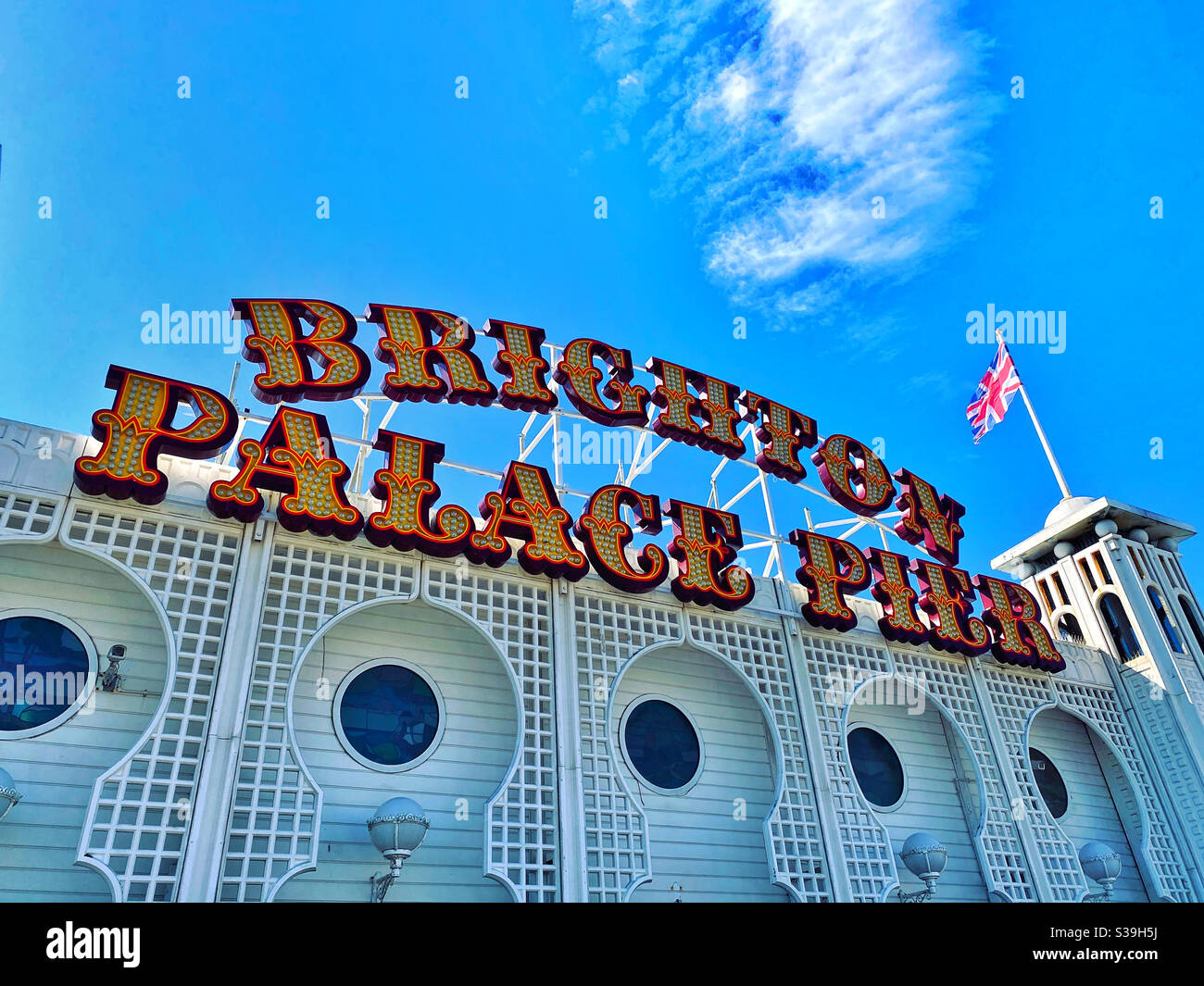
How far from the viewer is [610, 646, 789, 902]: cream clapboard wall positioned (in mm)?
13609

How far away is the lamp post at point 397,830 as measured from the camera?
34.4 feet

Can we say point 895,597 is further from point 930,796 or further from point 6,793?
point 6,793

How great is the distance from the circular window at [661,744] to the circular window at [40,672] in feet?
25.8

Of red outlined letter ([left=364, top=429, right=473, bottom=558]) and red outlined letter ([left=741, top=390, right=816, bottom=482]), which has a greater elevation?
red outlined letter ([left=741, top=390, right=816, bottom=482])

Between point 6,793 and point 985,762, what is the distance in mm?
15745

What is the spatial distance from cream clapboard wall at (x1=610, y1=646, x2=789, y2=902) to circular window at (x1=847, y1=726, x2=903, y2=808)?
2.35m

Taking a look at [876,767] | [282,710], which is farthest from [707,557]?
[282,710]

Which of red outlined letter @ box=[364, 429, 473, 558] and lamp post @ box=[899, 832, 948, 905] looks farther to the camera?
lamp post @ box=[899, 832, 948, 905]

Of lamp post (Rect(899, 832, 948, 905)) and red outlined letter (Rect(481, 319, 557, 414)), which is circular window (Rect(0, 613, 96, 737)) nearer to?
red outlined letter (Rect(481, 319, 557, 414))

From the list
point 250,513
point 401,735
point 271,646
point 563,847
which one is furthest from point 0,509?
point 563,847

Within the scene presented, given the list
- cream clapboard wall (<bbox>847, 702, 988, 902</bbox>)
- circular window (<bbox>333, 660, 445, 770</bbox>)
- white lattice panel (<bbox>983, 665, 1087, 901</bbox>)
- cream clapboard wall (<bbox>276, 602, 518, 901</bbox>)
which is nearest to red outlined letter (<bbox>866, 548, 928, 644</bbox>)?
cream clapboard wall (<bbox>847, 702, 988, 902</bbox>)

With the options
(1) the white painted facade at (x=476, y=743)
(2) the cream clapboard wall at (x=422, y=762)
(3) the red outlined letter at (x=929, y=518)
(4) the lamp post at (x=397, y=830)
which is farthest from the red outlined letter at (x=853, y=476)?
(4) the lamp post at (x=397, y=830)

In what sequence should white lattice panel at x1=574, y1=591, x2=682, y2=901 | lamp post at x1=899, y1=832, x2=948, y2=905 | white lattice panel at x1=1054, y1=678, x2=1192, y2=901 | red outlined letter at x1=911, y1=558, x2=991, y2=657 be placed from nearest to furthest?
white lattice panel at x1=574, y1=591, x2=682, y2=901, lamp post at x1=899, y1=832, x2=948, y2=905, red outlined letter at x1=911, y1=558, x2=991, y2=657, white lattice panel at x1=1054, y1=678, x2=1192, y2=901
